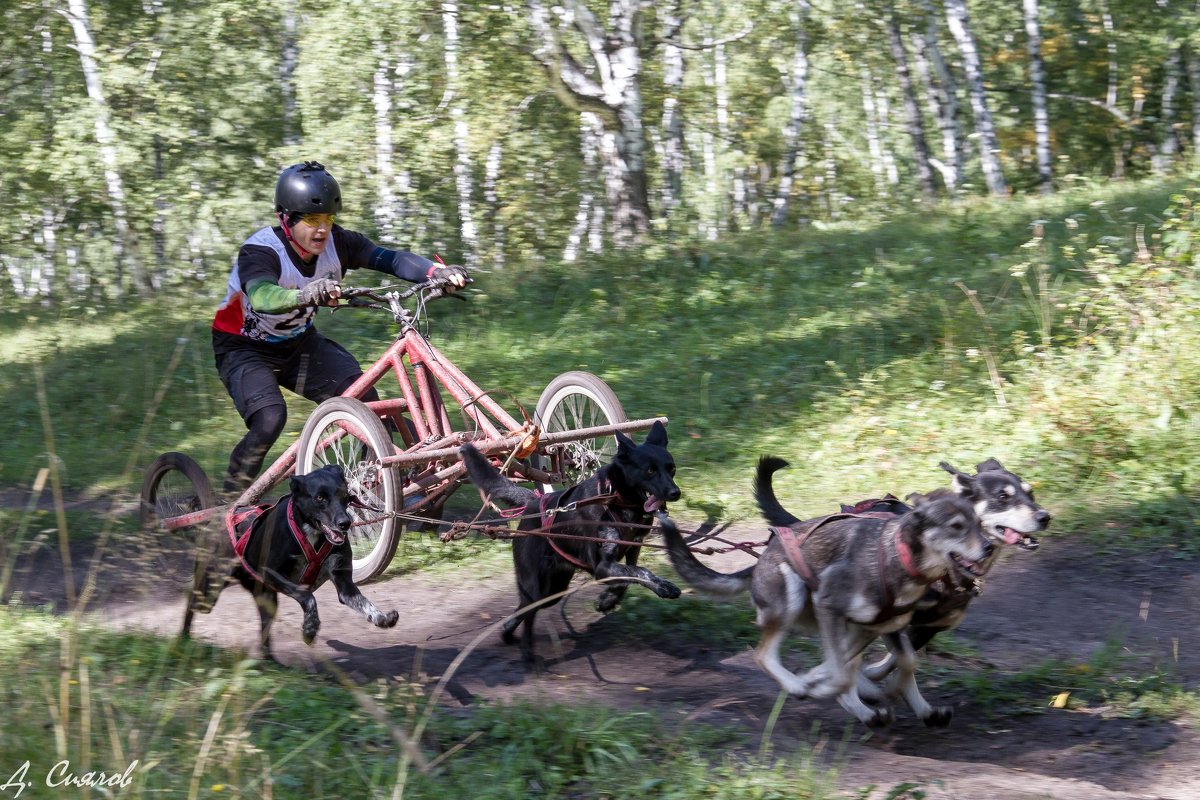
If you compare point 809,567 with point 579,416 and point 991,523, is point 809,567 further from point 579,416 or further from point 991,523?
point 579,416

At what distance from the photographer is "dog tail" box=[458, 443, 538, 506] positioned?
5.94 meters

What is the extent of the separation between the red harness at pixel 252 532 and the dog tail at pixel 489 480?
87 cm

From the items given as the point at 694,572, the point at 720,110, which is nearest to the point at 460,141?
the point at 720,110

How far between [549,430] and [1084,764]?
3.70 m

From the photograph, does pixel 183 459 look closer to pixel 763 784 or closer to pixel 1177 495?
pixel 763 784

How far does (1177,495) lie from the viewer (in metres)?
7.52

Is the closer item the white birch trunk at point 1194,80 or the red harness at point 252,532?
the red harness at point 252,532

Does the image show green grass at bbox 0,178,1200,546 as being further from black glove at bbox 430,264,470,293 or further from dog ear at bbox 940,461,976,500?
dog ear at bbox 940,461,976,500

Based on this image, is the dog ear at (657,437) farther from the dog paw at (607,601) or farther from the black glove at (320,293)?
the black glove at (320,293)

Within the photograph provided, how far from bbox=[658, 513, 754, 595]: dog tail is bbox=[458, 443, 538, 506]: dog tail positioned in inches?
44.3

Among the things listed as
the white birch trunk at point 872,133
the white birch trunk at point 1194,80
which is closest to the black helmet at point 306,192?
the white birch trunk at point 1194,80

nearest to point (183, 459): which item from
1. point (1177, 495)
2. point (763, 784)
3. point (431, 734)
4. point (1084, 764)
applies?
point (431, 734)

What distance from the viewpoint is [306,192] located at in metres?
6.58

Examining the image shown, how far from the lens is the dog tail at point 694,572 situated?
5.02 m
